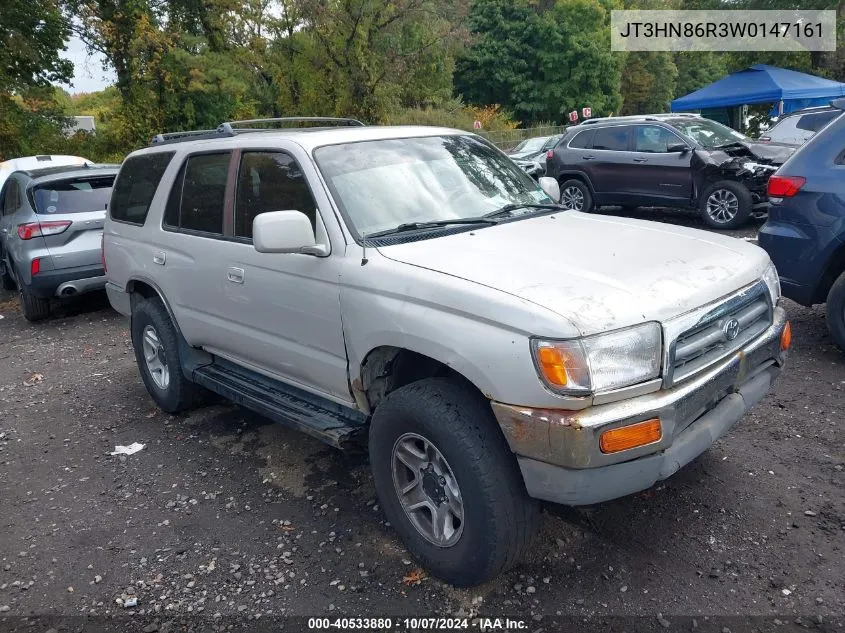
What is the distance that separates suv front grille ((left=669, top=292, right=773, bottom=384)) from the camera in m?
2.70

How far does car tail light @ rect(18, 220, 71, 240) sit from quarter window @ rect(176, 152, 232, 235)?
401cm

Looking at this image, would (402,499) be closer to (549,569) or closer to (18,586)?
(549,569)

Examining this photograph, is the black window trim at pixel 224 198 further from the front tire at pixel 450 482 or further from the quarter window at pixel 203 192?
the front tire at pixel 450 482

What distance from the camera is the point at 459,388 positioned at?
2891 mm

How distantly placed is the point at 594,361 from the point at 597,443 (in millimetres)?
290

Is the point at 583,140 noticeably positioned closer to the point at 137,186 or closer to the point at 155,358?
the point at 137,186

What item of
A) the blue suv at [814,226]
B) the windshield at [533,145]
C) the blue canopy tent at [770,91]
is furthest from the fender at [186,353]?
the blue canopy tent at [770,91]

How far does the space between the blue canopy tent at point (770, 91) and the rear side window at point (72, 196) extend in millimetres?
19802

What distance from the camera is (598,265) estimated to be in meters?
2.96

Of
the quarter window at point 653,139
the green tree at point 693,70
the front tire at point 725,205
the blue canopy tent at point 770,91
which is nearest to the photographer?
the front tire at point 725,205

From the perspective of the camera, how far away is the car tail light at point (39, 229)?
7.89m

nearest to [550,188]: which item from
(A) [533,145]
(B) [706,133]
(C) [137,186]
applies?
(C) [137,186]

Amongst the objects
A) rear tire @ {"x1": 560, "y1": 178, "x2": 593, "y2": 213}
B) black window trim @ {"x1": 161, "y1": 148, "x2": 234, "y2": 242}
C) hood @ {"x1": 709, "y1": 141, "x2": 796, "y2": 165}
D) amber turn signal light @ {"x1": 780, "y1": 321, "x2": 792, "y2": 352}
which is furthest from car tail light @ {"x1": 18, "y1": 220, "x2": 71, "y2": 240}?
hood @ {"x1": 709, "y1": 141, "x2": 796, "y2": 165}

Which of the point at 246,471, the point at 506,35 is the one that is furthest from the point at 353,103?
the point at 506,35
